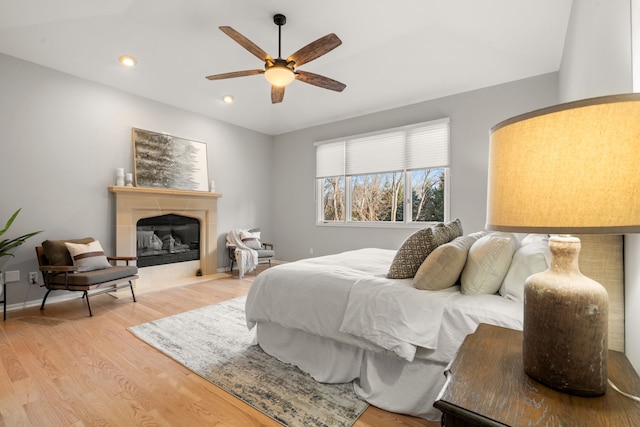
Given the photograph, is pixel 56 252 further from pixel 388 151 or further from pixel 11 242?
pixel 388 151

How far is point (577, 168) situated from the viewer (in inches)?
Result: 24.8

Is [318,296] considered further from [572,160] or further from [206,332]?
[572,160]

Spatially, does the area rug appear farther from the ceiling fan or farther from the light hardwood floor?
the ceiling fan

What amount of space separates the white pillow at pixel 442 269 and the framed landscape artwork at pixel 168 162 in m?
4.29

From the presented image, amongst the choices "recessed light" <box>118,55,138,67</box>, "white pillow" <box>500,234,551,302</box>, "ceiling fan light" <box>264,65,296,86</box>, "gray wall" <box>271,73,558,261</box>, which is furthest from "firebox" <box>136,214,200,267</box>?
"white pillow" <box>500,234,551,302</box>

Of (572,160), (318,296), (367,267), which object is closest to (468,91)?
(367,267)

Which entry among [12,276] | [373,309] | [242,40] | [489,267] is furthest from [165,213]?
[489,267]

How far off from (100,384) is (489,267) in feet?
8.22

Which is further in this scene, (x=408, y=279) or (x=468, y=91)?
(x=468, y=91)

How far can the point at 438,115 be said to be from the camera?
452cm

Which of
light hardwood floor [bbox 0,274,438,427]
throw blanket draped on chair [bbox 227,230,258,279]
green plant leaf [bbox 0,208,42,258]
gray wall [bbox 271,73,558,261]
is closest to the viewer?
light hardwood floor [bbox 0,274,438,427]

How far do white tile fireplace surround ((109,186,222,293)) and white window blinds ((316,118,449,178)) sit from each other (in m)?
2.21

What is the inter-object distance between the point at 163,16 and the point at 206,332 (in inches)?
119

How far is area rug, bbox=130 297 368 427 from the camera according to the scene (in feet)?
5.56
